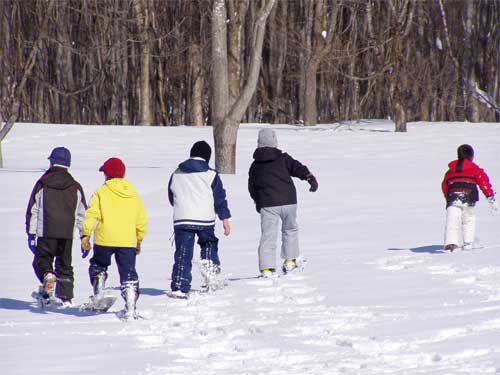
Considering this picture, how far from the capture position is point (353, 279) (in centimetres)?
1029

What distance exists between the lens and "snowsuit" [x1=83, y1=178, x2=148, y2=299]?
331 inches

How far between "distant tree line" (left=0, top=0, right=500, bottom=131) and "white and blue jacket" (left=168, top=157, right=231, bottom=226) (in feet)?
97.0

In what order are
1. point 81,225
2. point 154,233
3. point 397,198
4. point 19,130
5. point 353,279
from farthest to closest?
point 19,130, point 397,198, point 154,233, point 353,279, point 81,225

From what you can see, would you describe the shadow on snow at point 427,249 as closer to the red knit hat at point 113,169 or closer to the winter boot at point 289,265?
the winter boot at point 289,265

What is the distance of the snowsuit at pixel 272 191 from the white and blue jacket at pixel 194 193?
1.22 meters

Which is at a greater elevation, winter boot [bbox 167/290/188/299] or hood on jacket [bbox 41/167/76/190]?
hood on jacket [bbox 41/167/76/190]

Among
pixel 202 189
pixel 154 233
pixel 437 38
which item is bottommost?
pixel 154 233

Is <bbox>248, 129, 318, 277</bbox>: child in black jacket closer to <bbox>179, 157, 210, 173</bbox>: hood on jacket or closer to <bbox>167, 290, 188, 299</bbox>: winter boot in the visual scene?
<bbox>179, 157, 210, 173</bbox>: hood on jacket

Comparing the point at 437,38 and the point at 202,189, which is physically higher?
the point at 437,38

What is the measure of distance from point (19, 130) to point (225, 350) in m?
26.6

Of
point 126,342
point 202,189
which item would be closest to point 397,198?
point 202,189

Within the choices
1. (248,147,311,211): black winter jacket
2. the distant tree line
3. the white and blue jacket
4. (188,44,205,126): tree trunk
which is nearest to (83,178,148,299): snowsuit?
the white and blue jacket

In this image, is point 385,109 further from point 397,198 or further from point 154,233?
point 154,233

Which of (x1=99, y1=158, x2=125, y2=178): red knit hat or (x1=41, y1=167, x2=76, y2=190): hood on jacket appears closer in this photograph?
(x1=99, y1=158, x2=125, y2=178): red knit hat
